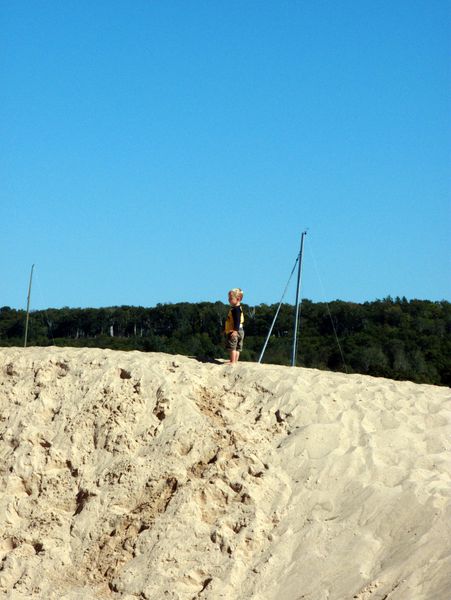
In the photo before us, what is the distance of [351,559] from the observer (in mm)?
9117

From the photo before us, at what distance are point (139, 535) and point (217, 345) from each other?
13.4 meters

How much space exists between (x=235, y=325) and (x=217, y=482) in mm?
3021

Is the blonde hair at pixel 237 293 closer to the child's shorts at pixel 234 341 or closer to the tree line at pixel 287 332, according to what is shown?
the child's shorts at pixel 234 341

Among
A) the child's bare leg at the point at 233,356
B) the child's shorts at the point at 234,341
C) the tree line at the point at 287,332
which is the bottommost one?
the child's bare leg at the point at 233,356

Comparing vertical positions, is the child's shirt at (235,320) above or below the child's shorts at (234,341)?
above

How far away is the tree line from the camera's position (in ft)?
76.6

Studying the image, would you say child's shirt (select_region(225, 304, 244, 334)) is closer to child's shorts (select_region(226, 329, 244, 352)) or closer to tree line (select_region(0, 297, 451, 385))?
child's shorts (select_region(226, 329, 244, 352))

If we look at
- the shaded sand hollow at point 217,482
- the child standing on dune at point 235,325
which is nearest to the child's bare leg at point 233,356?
the child standing on dune at point 235,325

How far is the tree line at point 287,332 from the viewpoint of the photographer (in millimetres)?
23344

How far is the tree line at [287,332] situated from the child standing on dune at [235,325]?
6974mm

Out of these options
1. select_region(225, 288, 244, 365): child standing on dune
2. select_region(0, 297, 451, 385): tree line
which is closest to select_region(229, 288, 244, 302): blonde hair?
select_region(225, 288, 244, 365): child standing on dune

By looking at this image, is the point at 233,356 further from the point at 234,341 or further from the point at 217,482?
the point at 217,482

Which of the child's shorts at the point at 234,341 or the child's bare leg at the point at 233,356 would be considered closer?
the child's bare leg at the point at 233,356

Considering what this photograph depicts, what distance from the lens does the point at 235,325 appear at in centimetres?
1307
